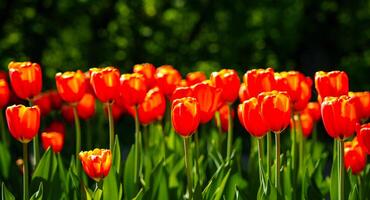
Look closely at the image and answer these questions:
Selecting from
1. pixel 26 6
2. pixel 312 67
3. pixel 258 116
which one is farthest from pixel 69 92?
pixel 312 67

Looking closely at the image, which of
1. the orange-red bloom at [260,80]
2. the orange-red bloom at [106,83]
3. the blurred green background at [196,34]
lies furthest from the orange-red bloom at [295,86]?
the blurred green background at [196,34]

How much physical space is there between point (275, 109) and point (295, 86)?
620 mm

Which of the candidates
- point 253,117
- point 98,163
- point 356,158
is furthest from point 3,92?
point 356,158

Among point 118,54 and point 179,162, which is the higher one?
point 118,54

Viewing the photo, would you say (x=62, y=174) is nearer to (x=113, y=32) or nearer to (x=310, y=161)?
(x=310, y=161)

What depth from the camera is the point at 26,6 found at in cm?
723

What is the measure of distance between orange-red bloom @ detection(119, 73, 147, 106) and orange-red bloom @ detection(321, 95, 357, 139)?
93 centimetres

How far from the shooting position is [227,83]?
355 centimetres

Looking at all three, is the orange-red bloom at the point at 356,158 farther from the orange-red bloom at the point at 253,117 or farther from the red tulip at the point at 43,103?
the red tulip at the point at 43,103

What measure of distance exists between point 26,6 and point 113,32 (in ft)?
2.78

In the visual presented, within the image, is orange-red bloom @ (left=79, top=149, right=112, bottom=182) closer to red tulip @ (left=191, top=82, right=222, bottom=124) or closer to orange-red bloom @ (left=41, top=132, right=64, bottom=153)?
red tulip @ (left=191, top=82, right=222, bottom=124)

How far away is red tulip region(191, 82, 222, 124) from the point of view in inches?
127

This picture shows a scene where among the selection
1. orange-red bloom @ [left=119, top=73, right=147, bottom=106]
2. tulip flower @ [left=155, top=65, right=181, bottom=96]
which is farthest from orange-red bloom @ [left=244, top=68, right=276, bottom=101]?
tulip flower @ [left=155, top=65, right=181, bottom=96]

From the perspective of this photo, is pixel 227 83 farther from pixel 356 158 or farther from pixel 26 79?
pixel 26 79
